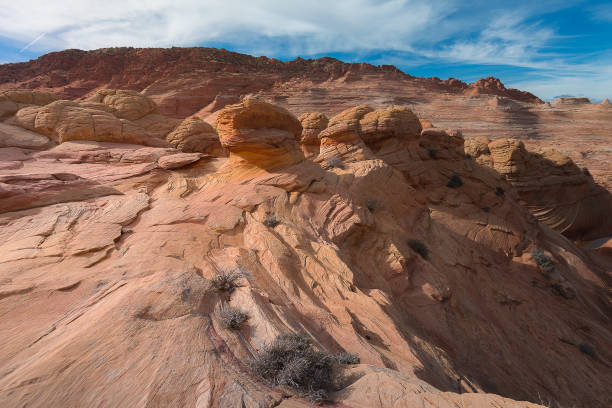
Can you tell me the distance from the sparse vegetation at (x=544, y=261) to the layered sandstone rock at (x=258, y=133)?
11.5 m

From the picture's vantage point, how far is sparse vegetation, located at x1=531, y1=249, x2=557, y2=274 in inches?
481

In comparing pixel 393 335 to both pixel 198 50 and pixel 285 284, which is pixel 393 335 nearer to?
pixel 285 284

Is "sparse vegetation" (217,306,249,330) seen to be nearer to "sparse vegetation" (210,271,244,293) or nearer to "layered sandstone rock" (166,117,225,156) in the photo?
"sparse vegetation" (210,271,244,293)

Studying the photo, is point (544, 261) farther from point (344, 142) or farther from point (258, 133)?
point (258, 133)

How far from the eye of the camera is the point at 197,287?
4191 mm

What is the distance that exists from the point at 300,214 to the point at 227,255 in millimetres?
2691

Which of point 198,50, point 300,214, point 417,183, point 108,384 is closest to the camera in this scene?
point 108,384

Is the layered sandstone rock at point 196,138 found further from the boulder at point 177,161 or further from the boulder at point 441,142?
the boulder at point 441,142

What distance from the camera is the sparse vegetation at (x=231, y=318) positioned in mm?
3721

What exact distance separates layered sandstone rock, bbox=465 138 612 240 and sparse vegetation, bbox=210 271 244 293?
20069 millimetres

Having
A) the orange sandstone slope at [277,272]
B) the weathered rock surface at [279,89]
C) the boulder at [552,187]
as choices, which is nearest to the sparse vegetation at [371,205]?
the orange sandstone slope at [277,272]

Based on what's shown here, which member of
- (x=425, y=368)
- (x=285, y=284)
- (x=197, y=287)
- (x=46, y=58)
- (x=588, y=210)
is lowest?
(x=588, y=210)

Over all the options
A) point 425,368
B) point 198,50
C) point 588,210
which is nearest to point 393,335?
point 425,368

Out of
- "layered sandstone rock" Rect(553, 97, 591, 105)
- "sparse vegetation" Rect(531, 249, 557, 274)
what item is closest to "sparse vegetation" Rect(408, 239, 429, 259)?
"sparse vegetation" Rect(531, 249, 557, 274)
